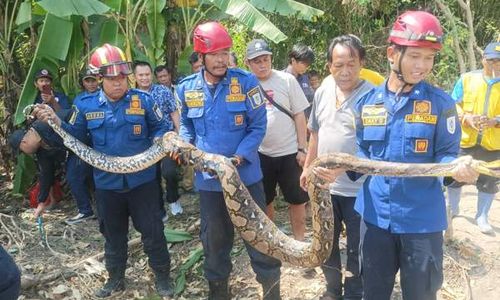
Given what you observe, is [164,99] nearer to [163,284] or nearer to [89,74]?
[89,74]

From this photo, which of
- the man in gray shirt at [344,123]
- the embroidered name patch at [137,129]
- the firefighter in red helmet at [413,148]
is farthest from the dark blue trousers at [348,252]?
the embroidered name patch at [137,129]

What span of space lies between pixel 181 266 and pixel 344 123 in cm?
250

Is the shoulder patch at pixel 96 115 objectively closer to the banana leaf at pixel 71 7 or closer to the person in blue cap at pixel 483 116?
the banana leaf at pixel 71 7

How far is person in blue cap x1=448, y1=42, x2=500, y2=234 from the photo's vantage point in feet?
17.6

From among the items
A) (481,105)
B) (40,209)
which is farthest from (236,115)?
(40,209)

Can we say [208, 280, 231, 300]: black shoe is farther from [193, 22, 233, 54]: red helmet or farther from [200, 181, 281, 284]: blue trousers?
[193, 22, 233, 54]: red helmet

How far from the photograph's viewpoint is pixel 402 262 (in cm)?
304

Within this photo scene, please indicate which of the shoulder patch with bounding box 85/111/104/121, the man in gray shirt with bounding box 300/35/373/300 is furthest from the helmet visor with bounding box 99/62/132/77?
the man in gray shirt with bounding box 300/35/373/300

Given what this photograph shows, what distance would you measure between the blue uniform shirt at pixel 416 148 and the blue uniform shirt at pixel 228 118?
1.33m

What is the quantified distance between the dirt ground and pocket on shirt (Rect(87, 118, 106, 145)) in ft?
4.88

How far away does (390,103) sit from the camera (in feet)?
9.95

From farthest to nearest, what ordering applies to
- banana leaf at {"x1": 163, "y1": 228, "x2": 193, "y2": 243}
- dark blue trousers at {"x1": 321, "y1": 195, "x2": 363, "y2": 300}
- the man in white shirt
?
banana leaf at {"x1": 163, "y1": 228, "x2": 193, "y2": 243}
the man in white shirt
dark blue trousers at {"x1": 321, "y1": 195, "x2": 363, "y2": 300}

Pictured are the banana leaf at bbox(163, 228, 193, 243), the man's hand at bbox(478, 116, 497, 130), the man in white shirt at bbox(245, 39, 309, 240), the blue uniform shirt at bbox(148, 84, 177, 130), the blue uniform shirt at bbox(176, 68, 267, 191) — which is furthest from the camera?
the blue uniform shirt at bbox(148, 84, 177, 130)

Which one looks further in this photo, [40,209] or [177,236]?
[40,209]
